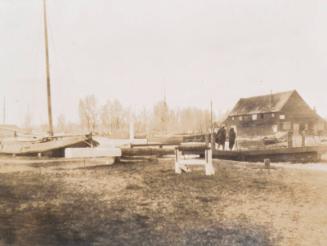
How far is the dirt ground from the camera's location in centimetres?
575

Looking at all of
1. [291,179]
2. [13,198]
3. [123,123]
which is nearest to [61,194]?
[13,198]

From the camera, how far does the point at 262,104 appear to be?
59.3 metres

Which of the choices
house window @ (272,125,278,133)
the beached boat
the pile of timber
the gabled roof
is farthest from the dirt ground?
the gabled roof

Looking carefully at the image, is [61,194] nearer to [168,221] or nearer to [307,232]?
[168,221]

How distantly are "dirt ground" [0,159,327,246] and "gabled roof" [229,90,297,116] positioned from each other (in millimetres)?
47032

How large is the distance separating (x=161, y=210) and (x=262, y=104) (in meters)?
54.7

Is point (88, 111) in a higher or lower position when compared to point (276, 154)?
higher

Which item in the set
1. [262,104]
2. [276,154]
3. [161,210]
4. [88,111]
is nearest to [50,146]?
[276,154]

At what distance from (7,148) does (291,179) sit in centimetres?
1764

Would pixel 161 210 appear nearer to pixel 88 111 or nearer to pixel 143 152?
pixel 143 152

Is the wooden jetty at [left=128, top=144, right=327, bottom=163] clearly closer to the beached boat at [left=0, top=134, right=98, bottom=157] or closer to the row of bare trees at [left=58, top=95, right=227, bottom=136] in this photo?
the beached boat at [left=0, top=134, right=98, bottom=157]

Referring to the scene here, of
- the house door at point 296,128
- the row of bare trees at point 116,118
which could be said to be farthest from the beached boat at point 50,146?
the row of bare trees at point 116,118

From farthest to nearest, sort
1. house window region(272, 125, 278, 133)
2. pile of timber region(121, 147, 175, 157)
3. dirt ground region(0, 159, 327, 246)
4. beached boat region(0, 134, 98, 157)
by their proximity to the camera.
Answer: house window region(272, 125, 278, 133), beached boat region(0, 134, 98, 157), pile of timber region(121, 147, 175, 157), dirt ground region(0, 159, 327, 246)

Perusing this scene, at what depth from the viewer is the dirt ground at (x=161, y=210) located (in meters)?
5.75
